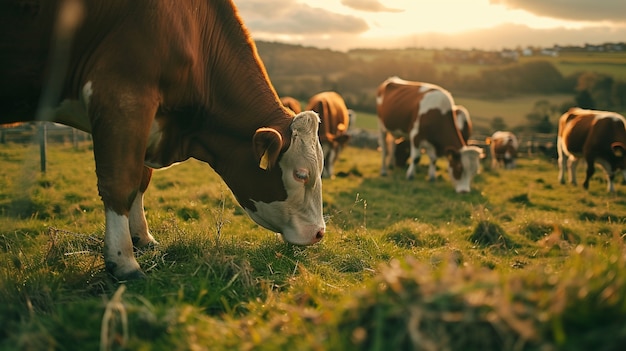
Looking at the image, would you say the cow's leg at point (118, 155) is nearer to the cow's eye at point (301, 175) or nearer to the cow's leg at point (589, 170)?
the cow's eye at point (301, 175)

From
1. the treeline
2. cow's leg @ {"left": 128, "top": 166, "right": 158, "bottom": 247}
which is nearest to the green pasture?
the treeline

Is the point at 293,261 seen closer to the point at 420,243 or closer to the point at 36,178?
the point at 420,243

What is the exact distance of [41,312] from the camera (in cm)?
357

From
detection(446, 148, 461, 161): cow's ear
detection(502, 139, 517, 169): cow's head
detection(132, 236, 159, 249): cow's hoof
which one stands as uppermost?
detection(132, 236, 159, 249): cow's hoof

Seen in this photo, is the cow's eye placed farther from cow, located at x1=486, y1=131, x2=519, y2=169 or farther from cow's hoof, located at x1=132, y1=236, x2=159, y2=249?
cow, located at x1=486, y1=131, x2=519, y2=169

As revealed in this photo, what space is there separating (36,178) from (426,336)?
1152 cm

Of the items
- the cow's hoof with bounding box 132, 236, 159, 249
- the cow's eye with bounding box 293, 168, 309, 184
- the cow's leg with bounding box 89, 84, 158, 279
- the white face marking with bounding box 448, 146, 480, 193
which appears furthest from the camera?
the white face marking with bounding box 448, 146, 480, 193

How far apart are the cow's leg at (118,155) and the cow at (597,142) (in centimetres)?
1394

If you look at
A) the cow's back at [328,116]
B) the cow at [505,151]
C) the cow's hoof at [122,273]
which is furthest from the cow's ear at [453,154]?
the cow at [505,151]

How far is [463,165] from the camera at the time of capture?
47.2 ft

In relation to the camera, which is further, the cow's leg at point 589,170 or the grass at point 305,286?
the cow's leg at point 589,170

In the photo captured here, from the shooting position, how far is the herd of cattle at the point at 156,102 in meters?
4.59

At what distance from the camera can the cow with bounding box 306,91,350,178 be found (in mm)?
16594

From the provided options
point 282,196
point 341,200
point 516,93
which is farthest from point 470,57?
point 282,196
